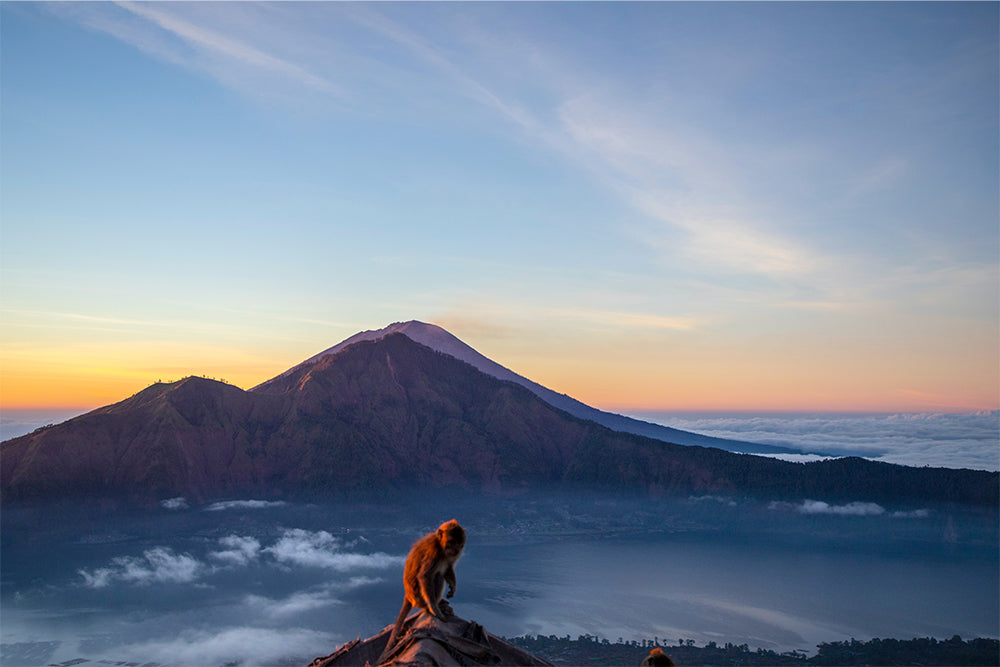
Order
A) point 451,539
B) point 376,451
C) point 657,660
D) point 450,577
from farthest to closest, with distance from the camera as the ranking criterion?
point 376,451 < point 450,577 < point 451,539 < point 657,660

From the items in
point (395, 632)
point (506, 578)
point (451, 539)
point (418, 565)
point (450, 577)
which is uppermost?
point (451, 539)

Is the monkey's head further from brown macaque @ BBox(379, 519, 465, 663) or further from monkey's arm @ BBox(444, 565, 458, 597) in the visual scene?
monkey's arm @ BBox(444, 565, 458, 597)

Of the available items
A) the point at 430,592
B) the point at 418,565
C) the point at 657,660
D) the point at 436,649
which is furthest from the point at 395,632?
the point at 657,660

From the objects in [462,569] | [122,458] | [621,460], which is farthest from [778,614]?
[122,458]

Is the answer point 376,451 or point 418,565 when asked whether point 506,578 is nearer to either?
point 376,451

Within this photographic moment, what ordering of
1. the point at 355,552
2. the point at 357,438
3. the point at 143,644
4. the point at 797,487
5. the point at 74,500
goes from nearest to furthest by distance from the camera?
the point at 143,644, the point at 74,500, the point at 355,552, the point at 357,438, the point at 797,487

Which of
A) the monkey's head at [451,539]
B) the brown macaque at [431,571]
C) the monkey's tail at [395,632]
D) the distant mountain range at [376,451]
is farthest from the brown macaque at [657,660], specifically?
the distant mountain range at [376,451]

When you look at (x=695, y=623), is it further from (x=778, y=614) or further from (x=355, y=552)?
(x=355, y=552)
